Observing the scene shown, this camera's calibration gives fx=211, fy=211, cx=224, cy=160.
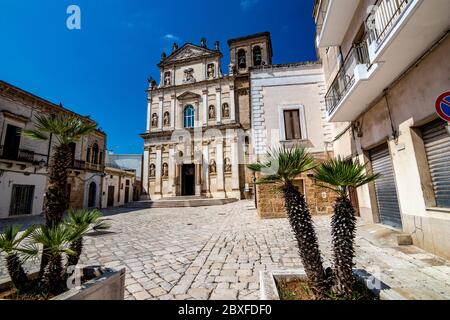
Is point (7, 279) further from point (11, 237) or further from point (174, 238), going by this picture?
point (174, 238)

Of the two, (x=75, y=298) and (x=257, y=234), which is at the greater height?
(x=75, y=298)

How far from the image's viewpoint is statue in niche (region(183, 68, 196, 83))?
2726 cm

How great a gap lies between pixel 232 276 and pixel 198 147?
2200 centimetres

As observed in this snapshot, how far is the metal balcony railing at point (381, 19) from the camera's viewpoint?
4.64 meters

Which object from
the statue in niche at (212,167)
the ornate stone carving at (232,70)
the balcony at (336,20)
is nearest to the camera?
the balcony at (336,20)

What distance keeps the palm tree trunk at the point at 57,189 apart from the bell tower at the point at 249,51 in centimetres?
2687

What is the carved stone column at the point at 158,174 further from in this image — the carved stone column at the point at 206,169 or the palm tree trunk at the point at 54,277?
the palm tree trunk at the point at 54,277

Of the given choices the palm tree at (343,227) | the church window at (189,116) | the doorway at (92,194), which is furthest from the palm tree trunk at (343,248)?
the church window at (189,116)

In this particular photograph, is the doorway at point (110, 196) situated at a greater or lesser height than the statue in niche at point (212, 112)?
lesser

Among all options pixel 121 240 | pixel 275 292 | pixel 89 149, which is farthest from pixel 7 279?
pixel 89 149

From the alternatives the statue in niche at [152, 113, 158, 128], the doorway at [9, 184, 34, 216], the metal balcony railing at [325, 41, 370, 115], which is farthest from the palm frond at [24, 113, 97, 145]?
the statue in niche at [152, 113, 158, 128]

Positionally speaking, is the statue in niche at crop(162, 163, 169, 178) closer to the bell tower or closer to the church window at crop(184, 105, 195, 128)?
the church window at crop(184, 105, 195, 128)

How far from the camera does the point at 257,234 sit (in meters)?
6.62

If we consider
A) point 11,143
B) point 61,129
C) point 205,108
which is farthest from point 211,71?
point 61,129
